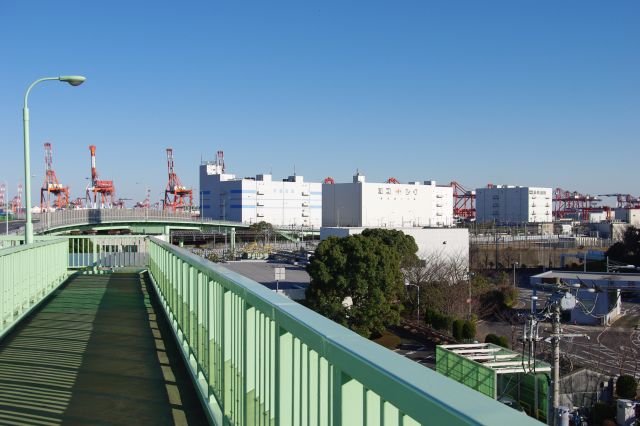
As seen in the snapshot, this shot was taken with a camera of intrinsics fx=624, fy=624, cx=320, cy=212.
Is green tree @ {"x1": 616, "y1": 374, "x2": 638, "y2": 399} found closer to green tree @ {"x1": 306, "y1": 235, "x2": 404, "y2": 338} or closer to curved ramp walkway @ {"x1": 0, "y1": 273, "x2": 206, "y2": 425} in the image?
green tree @ {"x1": 306, "y1": 235, "x2": 404, "y2": 338}

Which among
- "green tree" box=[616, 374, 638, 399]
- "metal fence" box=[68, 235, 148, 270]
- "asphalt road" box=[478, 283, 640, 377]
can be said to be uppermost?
"metal fence" box=[68, 235, 148, 270]

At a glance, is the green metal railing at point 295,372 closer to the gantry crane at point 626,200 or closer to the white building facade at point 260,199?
the white building facade at point 260,199

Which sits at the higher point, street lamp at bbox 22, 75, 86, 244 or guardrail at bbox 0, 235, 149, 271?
street lamp at bbox 22, 75, 86, 244

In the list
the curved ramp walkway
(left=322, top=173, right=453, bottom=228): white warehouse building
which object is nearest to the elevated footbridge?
(left=322, top=173, right=453, bottom=228): white warehouse building

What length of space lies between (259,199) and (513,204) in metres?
38.2

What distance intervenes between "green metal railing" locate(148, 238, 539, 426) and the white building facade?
210 ft

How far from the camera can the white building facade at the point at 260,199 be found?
6800 cm

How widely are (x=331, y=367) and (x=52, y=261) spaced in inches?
298

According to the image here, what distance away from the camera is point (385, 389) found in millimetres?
1030

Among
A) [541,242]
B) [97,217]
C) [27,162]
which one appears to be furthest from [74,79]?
[541,242]

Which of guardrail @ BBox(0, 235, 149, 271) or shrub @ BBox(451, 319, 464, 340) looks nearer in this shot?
guardrail @ BBox(0, 235, 149, 271)

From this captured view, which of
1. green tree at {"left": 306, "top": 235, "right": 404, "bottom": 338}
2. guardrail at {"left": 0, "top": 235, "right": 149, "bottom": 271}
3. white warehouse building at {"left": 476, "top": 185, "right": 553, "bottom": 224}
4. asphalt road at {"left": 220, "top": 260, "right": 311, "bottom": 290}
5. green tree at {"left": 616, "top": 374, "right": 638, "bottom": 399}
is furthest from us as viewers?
white warehouse building at {"left": 476, "top": 185, "right": 553, "bottom": 224}

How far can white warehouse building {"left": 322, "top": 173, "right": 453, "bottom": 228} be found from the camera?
65.1 m

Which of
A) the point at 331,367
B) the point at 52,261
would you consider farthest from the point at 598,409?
the point at 331,367
